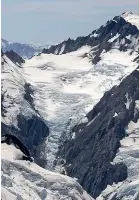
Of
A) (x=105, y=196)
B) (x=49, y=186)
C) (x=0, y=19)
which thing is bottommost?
(x=105, y=196)

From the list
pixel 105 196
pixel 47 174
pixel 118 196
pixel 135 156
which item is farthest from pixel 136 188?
pixel 47 174

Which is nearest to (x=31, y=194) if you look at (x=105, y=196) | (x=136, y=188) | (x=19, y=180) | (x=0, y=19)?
(x=19, y=180)

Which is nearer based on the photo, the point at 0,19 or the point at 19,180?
the point at 0,19

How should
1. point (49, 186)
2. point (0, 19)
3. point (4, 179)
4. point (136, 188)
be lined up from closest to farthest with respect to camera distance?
point (0, 19) → point (4, 179) → point (49, 186) → point (136, 188)

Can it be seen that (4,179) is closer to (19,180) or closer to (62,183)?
(19,180)

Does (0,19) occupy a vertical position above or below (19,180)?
above

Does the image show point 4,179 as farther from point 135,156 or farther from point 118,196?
point 135,156

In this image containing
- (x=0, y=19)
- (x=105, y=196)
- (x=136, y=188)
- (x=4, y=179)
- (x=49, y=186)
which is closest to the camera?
(x=0, y=19)
